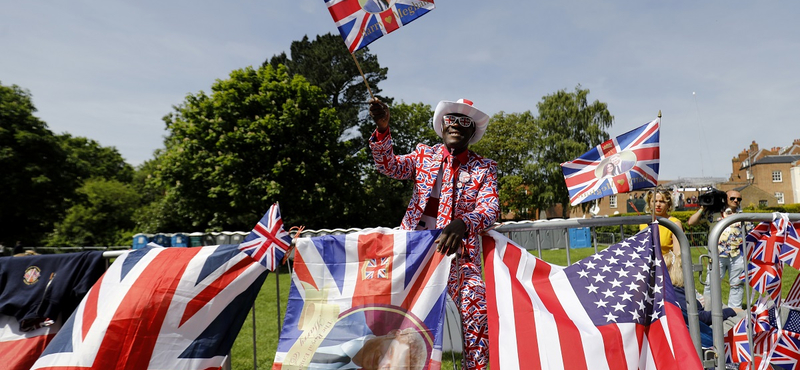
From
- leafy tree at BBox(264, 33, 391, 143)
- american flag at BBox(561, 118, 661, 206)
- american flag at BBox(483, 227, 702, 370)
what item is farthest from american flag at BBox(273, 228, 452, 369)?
leafy tree at BBox(264, 33, 391, 143)

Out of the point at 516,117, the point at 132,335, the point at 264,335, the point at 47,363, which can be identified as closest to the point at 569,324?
the point at 132,335

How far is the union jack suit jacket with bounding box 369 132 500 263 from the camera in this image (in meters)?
2.95

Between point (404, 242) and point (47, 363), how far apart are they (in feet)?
7.97

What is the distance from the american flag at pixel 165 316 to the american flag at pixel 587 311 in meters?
1.62

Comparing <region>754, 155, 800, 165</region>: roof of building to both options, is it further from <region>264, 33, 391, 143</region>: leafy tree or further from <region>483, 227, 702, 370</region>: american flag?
<region>483, 227, 702, 370</region>: american flag

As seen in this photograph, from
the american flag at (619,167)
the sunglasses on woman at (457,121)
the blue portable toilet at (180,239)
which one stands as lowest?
the blue portable toilet at (180,239)

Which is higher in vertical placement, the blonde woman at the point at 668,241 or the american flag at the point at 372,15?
the american flag at the point at 372,15

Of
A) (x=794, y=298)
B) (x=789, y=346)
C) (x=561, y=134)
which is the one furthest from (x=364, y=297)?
(x=561, y=134)

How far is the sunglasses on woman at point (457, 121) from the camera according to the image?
124 inches

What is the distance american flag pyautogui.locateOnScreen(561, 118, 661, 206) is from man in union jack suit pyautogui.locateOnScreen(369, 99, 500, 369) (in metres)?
0.64

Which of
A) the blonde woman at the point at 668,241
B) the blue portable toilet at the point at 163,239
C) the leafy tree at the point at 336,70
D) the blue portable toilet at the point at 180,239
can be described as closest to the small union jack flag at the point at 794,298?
the blonde woman at the point at 668,241

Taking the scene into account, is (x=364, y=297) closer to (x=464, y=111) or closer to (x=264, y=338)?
(x=464, y=111)

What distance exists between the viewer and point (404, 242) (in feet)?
9.58

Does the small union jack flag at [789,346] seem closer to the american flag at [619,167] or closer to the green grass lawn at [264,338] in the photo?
the green grass lawn at [264,338]
